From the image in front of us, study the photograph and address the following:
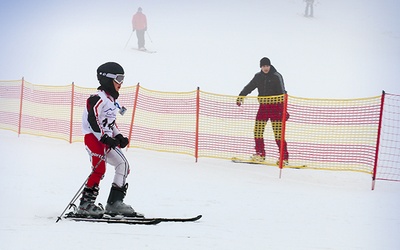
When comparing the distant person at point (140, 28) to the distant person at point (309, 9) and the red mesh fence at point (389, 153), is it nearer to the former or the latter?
the distant person at point (309, 9)

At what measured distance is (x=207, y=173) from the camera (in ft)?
26.8

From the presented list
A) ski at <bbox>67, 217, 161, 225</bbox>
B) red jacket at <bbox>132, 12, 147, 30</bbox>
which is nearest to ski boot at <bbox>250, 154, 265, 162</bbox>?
ski at <bbox>67, 217, 161, 225</bbox>

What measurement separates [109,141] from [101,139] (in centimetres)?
8

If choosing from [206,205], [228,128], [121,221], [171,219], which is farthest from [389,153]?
[121,221]

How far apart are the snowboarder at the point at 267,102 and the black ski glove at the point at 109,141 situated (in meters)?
4.38

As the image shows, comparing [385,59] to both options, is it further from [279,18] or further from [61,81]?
[61,81]

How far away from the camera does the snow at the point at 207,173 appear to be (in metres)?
4.65

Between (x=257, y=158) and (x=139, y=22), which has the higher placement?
(x=139, y=22)

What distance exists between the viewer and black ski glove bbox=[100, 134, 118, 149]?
15.7 feet

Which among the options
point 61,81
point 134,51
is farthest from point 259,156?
point 134,51

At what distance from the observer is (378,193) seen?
283 inches

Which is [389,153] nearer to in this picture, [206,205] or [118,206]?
[206,205]

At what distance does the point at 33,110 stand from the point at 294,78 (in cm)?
923

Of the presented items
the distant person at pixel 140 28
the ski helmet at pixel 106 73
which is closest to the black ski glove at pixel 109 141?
the ski helmet at pixel 106 73
